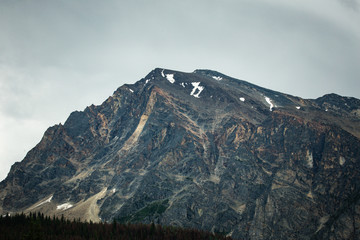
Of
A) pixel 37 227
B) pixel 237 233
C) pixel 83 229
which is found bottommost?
pixel 237 233

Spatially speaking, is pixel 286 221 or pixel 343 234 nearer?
pixel 343 234

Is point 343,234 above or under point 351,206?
under

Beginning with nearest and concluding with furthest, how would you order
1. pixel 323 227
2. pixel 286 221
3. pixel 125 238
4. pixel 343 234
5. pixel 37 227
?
pixel 37 227, pixel 125 238, pixel 343 234, pixel 323 227, pixel 286 221

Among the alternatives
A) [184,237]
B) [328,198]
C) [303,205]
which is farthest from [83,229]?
[328,198]

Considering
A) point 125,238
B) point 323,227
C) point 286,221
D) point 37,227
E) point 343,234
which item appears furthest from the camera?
point 286,221

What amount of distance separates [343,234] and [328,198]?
31.1 m

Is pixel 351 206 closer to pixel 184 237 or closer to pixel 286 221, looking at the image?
pixel 286 221

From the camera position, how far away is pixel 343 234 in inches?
6649

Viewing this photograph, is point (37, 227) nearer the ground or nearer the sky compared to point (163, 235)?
nearer the sky

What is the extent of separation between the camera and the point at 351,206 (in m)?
178

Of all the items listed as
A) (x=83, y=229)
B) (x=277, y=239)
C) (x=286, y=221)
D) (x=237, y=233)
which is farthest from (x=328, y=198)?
(x=83, y=229)

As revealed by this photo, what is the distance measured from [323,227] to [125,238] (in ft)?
369

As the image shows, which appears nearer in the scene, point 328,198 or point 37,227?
point 37,227

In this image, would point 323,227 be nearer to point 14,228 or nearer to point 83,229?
point 83,229
